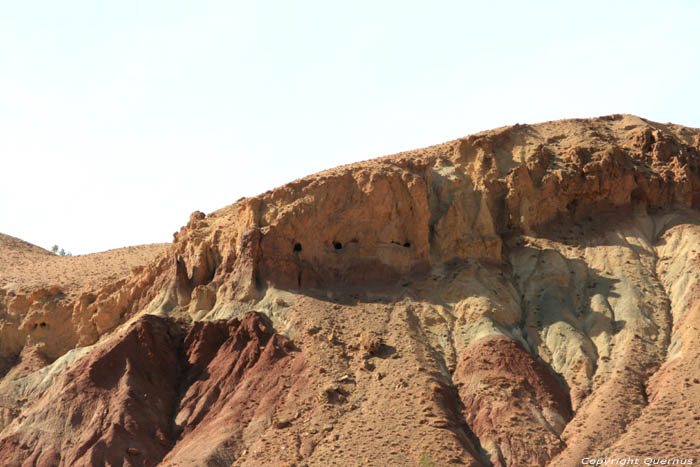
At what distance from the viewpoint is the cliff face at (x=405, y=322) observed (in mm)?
50406

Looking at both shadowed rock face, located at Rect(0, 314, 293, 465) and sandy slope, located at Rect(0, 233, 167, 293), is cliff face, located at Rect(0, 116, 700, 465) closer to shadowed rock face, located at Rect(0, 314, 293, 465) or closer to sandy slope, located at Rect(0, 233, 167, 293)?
shadowed rock face, located at Rect(0, 314, 293, 465)

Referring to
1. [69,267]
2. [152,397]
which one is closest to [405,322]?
[152,397]

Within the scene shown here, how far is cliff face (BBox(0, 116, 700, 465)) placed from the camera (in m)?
50.4

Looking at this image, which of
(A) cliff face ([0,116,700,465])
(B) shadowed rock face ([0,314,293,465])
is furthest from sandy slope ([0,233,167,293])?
(B) shadowed rock face ([0,314,293,465])

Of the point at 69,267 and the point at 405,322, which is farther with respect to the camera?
the point at 69,267

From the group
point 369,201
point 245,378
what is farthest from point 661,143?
point 245,378

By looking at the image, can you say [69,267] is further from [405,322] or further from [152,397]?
[405,322]

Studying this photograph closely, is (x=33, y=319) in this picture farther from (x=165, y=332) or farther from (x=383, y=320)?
(x=383, y=320)

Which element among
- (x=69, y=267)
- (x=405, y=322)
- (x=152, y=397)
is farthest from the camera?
(x=69, y=267)

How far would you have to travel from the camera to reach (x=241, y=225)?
64750 mm

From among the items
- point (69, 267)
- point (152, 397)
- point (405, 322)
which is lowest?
point (152, 397)

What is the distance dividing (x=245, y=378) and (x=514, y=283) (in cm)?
1682

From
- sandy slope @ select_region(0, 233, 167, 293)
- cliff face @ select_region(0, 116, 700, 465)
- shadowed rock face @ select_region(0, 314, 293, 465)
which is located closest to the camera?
cliff face @ select_region(0, 116, 700, 465)

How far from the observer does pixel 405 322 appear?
2308 inches
